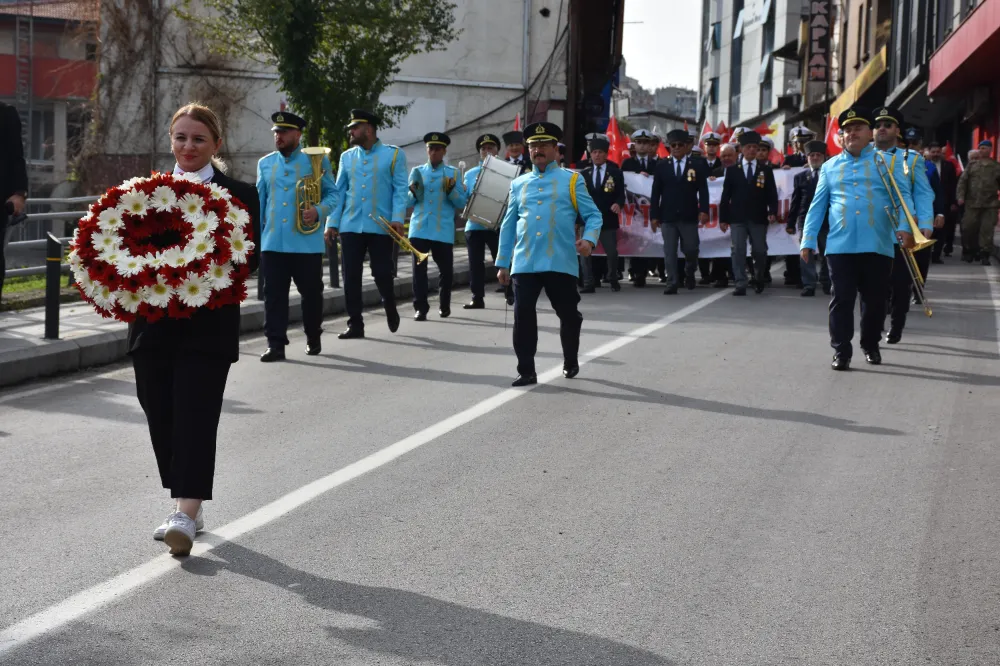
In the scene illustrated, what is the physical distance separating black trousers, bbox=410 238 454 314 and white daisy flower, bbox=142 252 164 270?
29.8 feet

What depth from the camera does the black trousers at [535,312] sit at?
998cm

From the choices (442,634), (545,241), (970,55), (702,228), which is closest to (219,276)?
(442,634)

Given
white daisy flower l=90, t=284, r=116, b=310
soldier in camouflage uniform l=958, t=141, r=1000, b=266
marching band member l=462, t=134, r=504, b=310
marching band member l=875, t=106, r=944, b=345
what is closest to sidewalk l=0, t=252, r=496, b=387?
marching band member l=462, t=134, r=504, b=310

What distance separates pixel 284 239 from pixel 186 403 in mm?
5955

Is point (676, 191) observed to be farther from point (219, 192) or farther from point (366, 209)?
point (219, 192)

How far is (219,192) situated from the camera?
210 inches

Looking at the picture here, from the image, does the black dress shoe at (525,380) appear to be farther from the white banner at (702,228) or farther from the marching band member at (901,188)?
the white banner at (702,228)

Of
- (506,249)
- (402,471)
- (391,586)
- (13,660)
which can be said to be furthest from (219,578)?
(506,249)

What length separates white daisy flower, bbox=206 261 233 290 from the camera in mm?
5203

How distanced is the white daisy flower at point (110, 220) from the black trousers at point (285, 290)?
5.95 meters

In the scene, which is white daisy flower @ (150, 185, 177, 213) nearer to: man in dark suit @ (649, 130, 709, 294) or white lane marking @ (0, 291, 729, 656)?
white lane marking @ (0, 291, 729, 656)

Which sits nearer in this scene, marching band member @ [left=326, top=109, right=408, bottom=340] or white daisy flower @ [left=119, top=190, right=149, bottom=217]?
white daisy flower @ [left=119, top=190, right=149, bottom=217]

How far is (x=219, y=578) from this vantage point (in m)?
5.07

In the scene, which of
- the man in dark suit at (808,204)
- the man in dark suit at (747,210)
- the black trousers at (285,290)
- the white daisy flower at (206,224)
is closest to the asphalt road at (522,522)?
the black trousers at (285,290)
